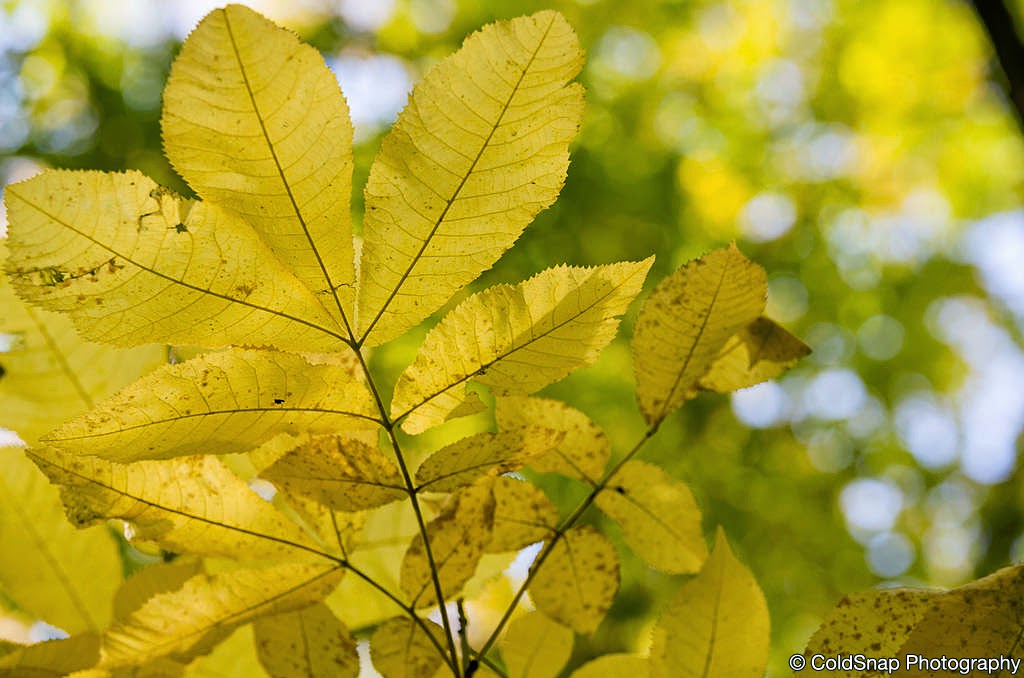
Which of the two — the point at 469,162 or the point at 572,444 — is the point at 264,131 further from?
the point at 572,444

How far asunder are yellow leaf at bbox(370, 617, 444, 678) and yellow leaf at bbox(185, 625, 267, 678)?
155 mm

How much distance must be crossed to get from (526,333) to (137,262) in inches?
8.8

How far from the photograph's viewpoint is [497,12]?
4.03 meters

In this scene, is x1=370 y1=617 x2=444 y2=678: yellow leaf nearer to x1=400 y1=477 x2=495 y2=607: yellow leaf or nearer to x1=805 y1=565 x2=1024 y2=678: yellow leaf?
x1=400 y1=477 x2=495 y2=607: yellow leaf

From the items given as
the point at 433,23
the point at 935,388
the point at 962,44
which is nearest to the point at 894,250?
the point at 935,388

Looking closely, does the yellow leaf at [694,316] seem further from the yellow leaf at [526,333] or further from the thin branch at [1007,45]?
the thin branch at [1007,45]

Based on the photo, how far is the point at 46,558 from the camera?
0.66 meters

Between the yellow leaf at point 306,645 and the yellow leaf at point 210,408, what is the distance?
18cm

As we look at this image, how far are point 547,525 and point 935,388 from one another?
4612 mm

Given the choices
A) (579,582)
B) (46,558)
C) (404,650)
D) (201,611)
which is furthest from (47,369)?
(579,582)

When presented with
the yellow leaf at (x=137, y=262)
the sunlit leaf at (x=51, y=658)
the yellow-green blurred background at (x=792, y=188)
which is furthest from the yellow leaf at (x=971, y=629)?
the yellow-green blurred background at (x=792, y=188)

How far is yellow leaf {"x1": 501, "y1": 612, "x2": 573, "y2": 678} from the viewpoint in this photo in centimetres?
68

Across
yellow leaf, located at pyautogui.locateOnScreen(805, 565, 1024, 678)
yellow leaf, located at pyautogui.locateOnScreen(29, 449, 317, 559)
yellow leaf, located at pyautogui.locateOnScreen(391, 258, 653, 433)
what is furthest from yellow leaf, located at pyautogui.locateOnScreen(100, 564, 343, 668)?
yellow leaf, located at pyautogui.locateOnScreen(805, 565, 1024, 678)

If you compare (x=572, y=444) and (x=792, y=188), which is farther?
(x=792, y=188)
